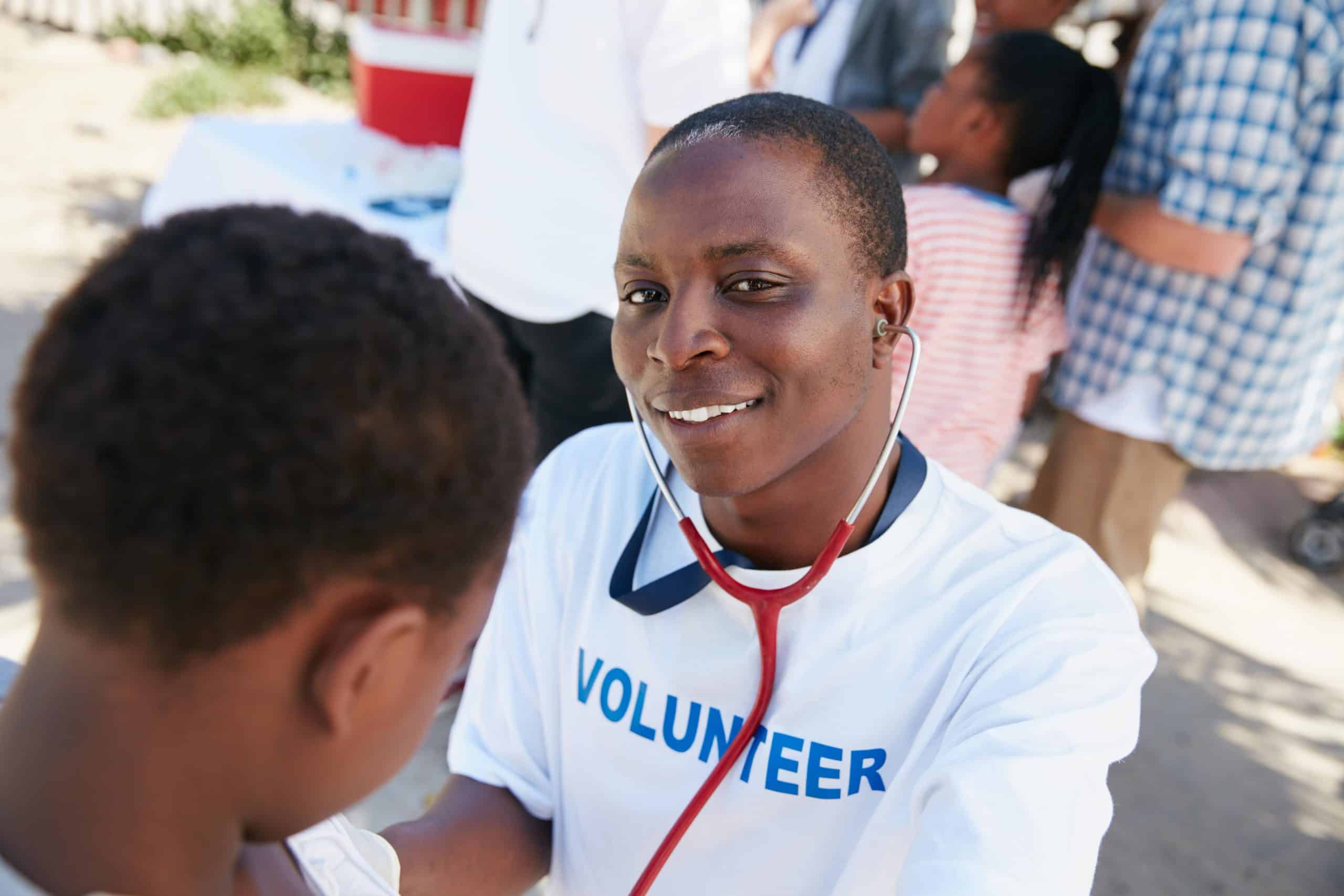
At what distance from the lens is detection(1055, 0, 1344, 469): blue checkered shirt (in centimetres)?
225

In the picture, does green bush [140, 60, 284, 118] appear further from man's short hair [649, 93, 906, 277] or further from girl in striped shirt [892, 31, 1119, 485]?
man's short hair [649, 93, 906, 277]

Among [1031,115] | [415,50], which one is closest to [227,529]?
[1031,115]

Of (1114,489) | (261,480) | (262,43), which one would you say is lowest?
(262,43)

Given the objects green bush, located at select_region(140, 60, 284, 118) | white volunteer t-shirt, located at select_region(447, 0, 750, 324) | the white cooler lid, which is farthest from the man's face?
green bush, located at select_region(140, 60, 284, 118)

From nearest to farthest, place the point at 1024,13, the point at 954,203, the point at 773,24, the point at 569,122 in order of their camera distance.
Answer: the point at 954,203 < the point at 569,122 < the point at 1024,13 < the point at 773,24

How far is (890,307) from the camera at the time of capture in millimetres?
1435

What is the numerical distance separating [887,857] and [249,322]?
3.06 ft

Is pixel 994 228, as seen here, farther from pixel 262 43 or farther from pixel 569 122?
pixel 262 43

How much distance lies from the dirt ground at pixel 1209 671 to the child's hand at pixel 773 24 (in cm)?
198

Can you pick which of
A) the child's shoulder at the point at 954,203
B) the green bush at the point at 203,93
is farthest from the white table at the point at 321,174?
the green bush at the point at 203,93

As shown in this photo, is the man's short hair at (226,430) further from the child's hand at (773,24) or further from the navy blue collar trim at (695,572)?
the child's hand at (773,24)

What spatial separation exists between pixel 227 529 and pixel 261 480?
35mm

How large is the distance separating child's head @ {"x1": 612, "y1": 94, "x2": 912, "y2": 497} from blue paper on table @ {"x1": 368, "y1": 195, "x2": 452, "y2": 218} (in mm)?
2028

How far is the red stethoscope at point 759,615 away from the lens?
1242 millimetres
